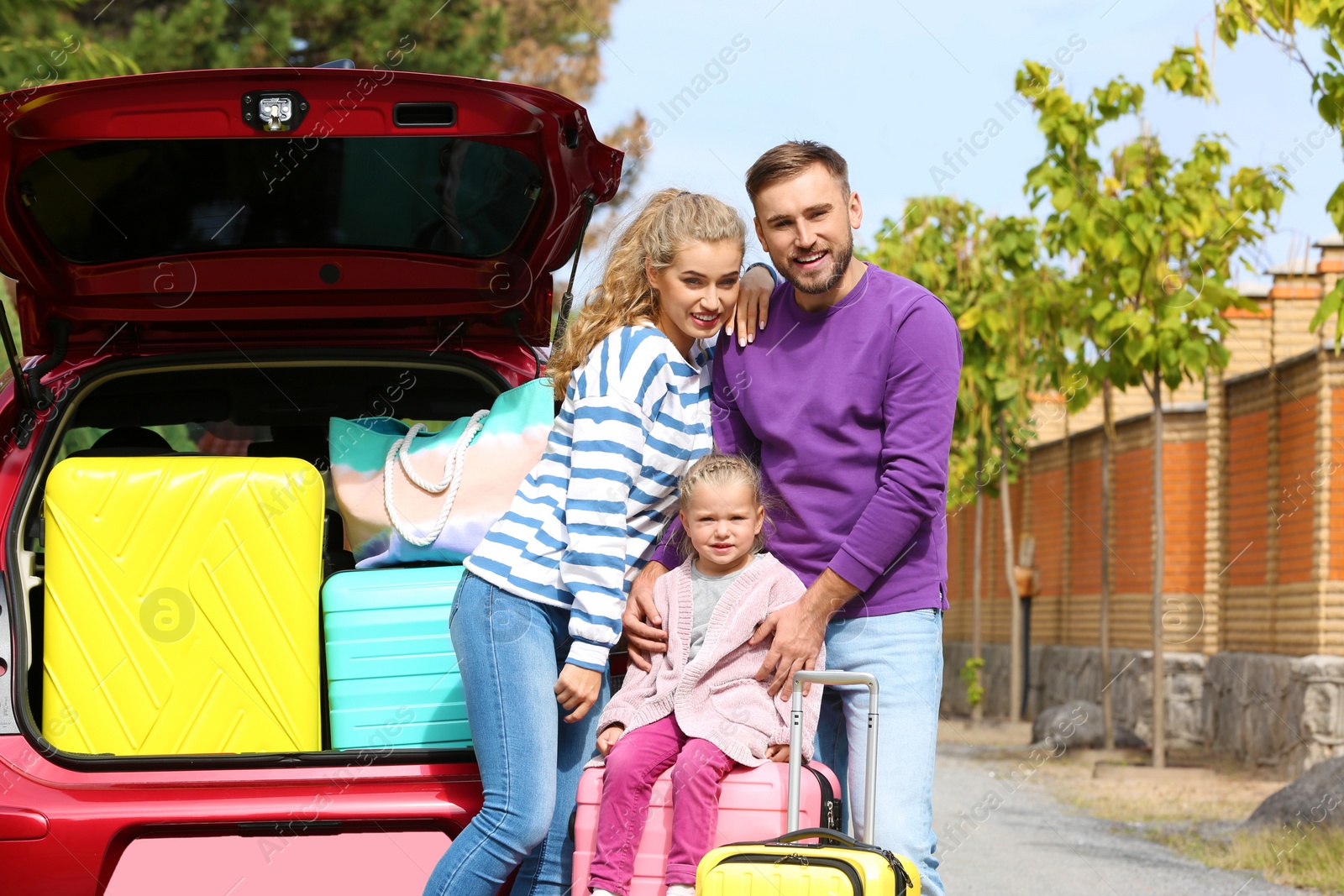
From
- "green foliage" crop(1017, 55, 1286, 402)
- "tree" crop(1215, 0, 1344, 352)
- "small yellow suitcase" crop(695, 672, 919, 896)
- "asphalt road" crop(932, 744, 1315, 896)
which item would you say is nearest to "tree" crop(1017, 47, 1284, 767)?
"green foliage" crop(1017, 55, 1286, 402)

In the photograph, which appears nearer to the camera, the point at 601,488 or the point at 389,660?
the point at 601,488

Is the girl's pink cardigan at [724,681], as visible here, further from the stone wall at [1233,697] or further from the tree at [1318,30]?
the stone wall at [1233,697]

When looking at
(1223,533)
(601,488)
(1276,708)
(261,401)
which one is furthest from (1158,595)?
(601,488)

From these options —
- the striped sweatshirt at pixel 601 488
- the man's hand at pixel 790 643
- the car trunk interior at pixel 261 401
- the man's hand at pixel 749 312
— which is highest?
the man's hand at pixel 749 312

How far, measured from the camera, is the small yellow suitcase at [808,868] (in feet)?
8.52

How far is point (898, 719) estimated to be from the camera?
3.08 metres

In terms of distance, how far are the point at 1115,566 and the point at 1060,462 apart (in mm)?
3174

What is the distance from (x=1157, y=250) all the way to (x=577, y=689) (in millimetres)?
8460

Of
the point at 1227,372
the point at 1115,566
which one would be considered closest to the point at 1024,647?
the point at 1115,566

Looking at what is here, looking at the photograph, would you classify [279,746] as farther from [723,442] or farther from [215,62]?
[215,62]

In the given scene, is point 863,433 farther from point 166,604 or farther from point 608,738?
point 166,604

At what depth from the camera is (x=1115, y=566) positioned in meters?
15.9

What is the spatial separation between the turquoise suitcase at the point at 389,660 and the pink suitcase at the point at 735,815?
19.4 inches

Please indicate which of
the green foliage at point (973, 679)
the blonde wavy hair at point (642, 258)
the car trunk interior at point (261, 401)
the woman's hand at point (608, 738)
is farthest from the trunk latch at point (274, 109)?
the green foliage at point (973, 679)
